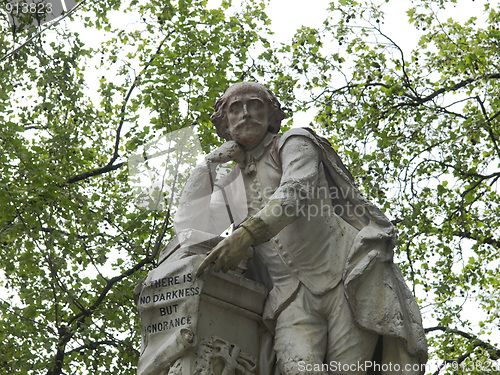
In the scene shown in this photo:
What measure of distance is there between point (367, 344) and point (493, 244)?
7.85 metres

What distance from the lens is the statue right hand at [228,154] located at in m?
5.21

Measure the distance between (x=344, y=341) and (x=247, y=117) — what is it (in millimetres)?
1497

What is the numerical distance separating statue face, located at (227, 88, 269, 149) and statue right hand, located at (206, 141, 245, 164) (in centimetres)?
5

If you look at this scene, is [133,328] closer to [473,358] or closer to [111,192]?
[111,192]

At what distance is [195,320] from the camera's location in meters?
4.42

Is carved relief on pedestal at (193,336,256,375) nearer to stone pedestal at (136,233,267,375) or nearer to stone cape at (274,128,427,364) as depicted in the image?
stone pedestal at (136,233,267,375)

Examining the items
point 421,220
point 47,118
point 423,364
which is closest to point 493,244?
point 421,220

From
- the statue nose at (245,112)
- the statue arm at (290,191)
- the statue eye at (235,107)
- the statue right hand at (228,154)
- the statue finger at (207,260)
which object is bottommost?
the statue finger at (207,260)

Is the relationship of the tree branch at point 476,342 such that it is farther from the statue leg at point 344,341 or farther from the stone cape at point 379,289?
the statue leg at point 344,341

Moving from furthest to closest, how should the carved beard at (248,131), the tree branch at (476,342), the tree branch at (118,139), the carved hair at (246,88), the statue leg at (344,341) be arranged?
the tree branch at (118,139) → the tree branch at (476,342) → the carved hair at (246,88) → the carved beard at (248,131) → the statue leg at (344,341)

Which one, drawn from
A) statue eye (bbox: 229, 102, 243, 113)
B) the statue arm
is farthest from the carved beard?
the statue arm

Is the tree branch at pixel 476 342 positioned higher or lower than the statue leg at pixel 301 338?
higher

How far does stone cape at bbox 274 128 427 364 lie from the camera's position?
4.64m

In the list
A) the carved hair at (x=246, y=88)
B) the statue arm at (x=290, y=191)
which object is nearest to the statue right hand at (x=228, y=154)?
the carved hair at (x=246, y=88)
